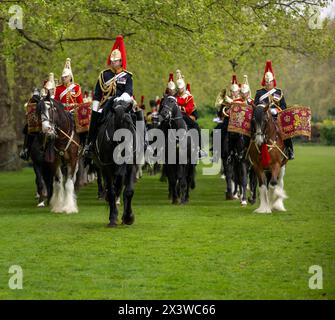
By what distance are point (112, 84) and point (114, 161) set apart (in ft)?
4.39

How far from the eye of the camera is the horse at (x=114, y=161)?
54.6ft

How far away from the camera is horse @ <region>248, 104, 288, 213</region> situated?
19250mm

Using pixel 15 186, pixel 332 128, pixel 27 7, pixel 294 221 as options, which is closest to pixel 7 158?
pixel 15 186

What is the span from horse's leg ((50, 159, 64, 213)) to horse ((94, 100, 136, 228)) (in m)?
2.89

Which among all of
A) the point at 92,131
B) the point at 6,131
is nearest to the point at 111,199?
the point at 92,131

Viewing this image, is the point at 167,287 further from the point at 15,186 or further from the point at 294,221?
the point at 15,186

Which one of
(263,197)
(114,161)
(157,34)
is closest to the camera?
(114,161)

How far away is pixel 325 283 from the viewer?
10977mm

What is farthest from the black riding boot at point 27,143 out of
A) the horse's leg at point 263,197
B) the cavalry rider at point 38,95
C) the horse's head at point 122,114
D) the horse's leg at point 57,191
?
the horse's head at point 122,114

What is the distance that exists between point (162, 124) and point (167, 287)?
474 inches

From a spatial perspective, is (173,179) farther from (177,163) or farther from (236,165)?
(236,165)

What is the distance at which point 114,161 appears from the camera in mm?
16953
